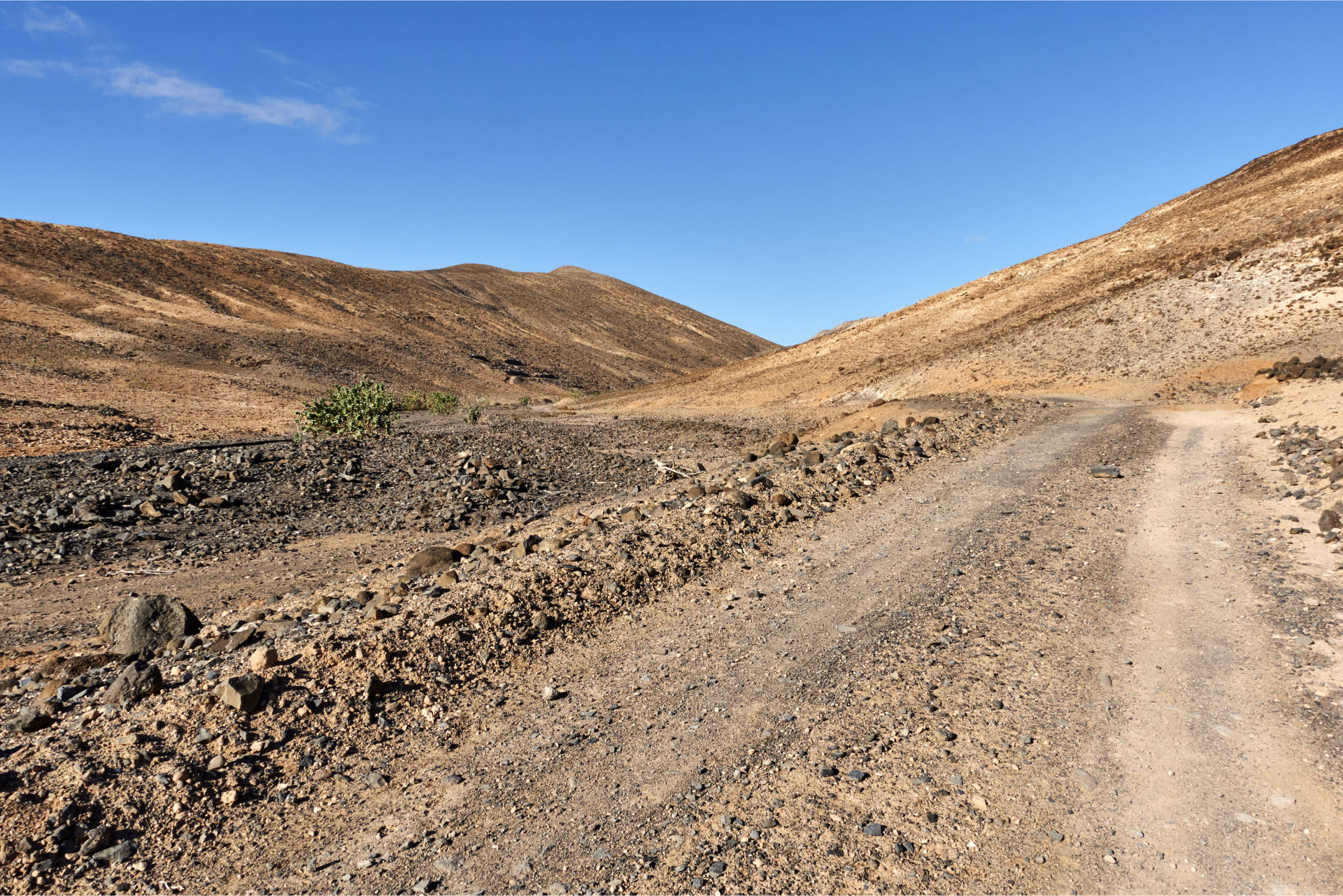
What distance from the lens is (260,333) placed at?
5234 centimetres

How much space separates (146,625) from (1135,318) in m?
38.1

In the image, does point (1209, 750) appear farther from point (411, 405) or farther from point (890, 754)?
point (411, 405)

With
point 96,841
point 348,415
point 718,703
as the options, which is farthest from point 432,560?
point 348,415

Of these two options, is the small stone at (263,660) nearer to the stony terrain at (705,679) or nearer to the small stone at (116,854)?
the stony terrain at (705,679)

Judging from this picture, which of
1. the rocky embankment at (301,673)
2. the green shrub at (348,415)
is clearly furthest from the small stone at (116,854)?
the green shrub at (348,415)

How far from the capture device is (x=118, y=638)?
6.34m

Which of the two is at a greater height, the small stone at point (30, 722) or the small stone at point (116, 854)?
the small stone at point (30, 722)

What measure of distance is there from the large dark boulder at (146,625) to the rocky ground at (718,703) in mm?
25

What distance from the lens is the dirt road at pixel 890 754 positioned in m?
3.32

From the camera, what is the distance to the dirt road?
10.9 ft

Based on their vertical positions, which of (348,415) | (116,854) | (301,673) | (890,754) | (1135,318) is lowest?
(890,754)

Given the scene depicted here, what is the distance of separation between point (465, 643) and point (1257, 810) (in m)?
5.07

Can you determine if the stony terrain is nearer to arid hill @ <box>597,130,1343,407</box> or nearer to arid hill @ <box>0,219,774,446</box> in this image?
arid hill @ <box>597,130,1343,407</box>

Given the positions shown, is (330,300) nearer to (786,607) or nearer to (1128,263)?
(1128,263)
